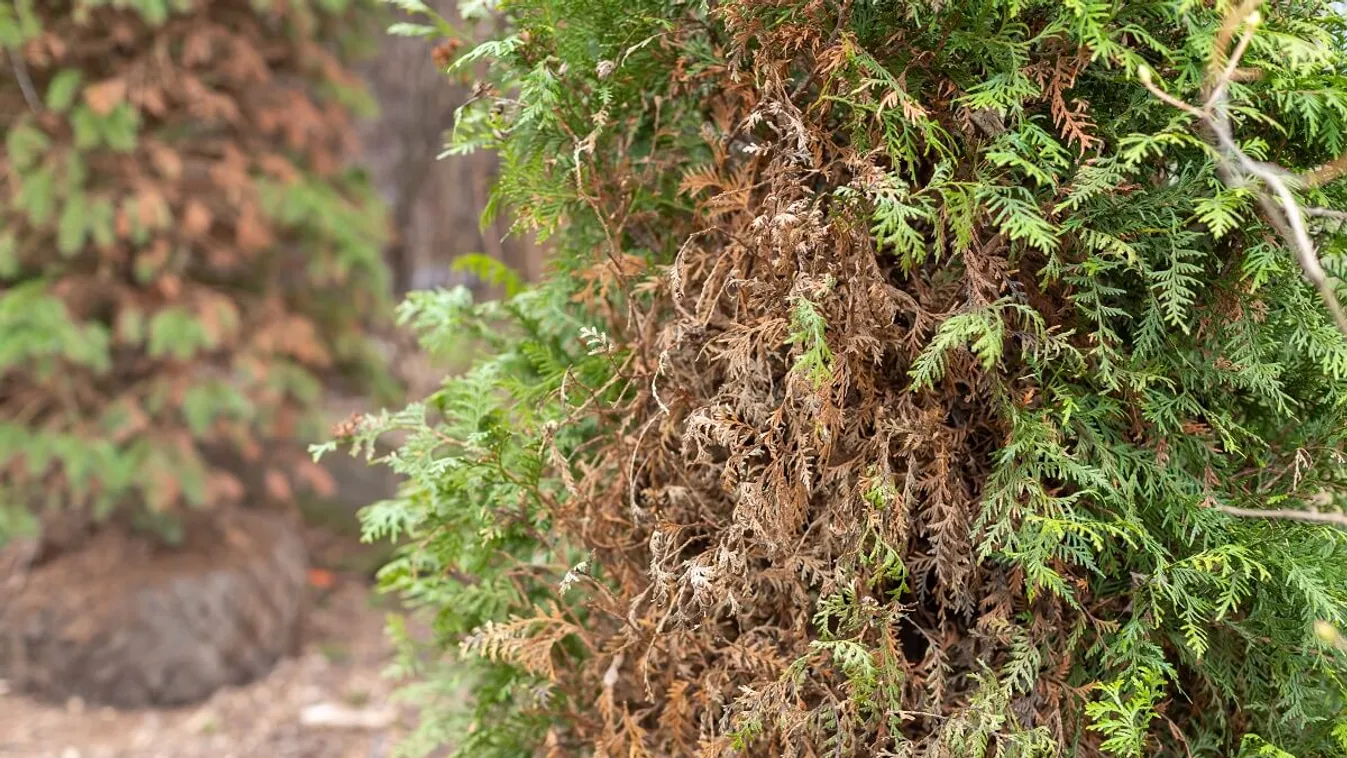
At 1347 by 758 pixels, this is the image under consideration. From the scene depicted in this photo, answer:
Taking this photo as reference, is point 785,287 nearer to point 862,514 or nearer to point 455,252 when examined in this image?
point 862,514

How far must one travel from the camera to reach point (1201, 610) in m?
1.66

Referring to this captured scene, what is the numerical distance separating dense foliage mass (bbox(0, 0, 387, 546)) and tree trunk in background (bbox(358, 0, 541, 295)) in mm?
1232

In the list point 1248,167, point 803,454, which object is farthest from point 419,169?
point 1248,167

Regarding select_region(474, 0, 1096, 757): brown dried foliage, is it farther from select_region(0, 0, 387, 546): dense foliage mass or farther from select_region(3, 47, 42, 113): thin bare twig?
select_region(3, 47, 42, 113): thin bare twig

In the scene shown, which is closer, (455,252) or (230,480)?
(230,480)

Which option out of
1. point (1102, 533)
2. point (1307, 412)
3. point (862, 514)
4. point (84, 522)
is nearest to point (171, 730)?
point (84, 522)

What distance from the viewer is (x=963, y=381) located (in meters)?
1.74

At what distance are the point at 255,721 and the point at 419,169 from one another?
10.8 ft

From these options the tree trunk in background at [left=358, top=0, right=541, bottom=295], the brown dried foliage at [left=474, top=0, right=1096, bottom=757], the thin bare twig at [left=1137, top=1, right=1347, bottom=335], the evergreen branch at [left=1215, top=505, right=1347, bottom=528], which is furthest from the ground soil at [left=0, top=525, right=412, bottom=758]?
the thin bare twig at [left=1137, top=1, right=1347, bottom=335]

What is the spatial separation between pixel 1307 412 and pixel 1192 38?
0.71 metres

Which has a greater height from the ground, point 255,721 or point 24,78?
point 24,78

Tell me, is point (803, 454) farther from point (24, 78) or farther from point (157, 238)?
point (24, 78)

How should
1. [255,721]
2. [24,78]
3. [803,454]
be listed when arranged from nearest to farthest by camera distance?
[803,454], [24,78], [255,721]

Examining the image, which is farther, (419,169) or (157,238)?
(419,169)
